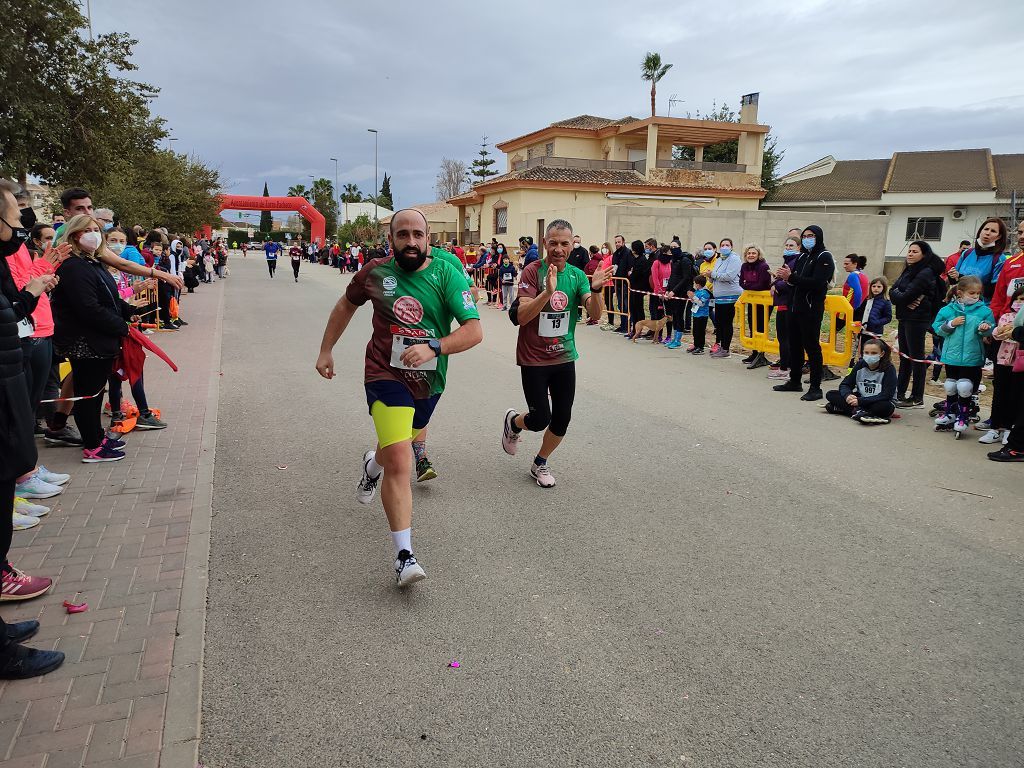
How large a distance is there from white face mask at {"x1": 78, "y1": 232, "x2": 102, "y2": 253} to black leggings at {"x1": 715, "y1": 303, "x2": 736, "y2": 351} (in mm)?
9674

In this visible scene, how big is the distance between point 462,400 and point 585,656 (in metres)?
5.42

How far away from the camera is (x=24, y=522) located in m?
4.39

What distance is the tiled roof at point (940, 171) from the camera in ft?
140

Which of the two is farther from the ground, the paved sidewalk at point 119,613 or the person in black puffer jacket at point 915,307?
the person in black puffer jacket at point 915,307

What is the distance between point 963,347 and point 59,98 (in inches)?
763

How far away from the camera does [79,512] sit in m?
4.66

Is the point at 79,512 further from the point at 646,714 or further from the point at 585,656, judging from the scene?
the point at 646,714

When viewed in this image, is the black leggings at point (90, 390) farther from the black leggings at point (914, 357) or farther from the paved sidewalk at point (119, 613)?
the black leggings at point (914, 357)

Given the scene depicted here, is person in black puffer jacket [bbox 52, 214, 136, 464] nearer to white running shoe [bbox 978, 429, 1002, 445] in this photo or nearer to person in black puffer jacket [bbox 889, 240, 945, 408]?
white running shoe [bbox 978, 429, 1002, 445]

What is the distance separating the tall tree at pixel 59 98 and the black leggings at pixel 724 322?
15.2 meters

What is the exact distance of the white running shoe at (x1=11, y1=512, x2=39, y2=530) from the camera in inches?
171

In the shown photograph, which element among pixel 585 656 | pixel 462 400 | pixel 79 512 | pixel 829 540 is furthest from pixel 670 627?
pixel 462 400

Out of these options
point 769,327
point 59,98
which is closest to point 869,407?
point 769,327

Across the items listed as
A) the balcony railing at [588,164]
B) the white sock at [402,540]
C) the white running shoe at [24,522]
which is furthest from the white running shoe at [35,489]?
the balcony railing at [588,164]
